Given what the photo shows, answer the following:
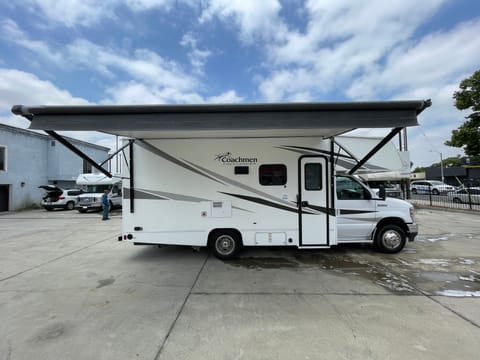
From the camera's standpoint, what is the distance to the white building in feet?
63.2

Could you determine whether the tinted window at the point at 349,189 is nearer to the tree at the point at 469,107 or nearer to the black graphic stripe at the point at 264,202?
the black graphic stripe at the point at 264,202

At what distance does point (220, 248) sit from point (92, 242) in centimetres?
470

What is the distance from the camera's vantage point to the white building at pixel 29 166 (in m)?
19.2

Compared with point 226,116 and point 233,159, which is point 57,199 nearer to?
point 233,159

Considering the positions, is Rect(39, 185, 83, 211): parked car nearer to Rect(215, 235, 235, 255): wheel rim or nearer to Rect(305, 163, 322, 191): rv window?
Rect(215, 235, 235, 255): wheel rim

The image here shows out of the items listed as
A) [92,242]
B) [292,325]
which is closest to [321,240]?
[292,325]

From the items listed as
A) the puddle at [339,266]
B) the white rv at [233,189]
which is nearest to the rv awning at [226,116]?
the white rv at [233,189]

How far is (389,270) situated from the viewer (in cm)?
505

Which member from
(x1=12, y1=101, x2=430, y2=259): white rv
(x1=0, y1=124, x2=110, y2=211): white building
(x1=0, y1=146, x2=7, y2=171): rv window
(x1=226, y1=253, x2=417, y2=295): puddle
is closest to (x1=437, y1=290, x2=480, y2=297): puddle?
(x1=226, y1=253, x2=417, y2=295): puddle

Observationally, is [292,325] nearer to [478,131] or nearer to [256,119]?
[256,119]

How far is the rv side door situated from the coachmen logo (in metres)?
1.04

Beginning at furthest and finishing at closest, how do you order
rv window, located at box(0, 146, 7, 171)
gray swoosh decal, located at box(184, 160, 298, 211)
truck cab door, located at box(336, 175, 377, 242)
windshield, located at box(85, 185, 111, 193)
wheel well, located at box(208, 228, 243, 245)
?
rv window, located at box(0, 146, 7, 171) < windshield, located at box(85, 185, 111, 193) < truck cab door, located at box(336, 175, 377, 242) < wheel well, located at box(208, 228, 243, 245) < gray swoosh decal, located at box(184, 160, 298, 211)

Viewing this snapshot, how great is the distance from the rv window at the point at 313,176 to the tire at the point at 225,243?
187cm

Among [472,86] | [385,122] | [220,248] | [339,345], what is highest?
[472,86]
